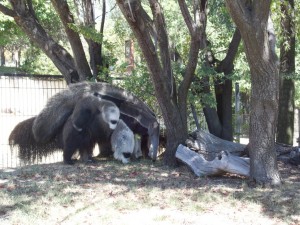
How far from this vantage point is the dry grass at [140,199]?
4.82 m

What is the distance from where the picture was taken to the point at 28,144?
9086 millimetres

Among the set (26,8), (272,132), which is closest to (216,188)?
(272,132)

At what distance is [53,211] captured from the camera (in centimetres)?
500

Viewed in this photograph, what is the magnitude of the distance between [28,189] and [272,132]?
3.33m

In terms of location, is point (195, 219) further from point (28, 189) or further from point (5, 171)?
point (5, 171)

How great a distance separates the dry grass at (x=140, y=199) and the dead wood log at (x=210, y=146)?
3.38 feet

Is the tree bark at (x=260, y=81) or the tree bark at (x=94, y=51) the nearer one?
the tree bark at (x=260, y=81)

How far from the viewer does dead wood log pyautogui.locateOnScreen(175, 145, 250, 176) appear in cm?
661

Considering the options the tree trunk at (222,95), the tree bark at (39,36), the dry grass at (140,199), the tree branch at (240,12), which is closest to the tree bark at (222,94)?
the tree trunk at (222,95)

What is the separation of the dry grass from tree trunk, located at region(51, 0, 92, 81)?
10.7 ft

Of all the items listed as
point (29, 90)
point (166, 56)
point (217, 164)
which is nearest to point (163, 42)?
point (166, 56)

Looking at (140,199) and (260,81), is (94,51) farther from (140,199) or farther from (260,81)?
(140,199)

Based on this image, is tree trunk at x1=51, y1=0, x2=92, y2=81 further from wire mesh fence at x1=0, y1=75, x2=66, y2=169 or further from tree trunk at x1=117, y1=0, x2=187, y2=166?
tree trunk at x1=117, y1=0, x2=187, y2=166

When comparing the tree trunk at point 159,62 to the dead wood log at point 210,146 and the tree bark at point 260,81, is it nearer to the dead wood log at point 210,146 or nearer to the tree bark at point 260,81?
the dead wood log at point 210,146
